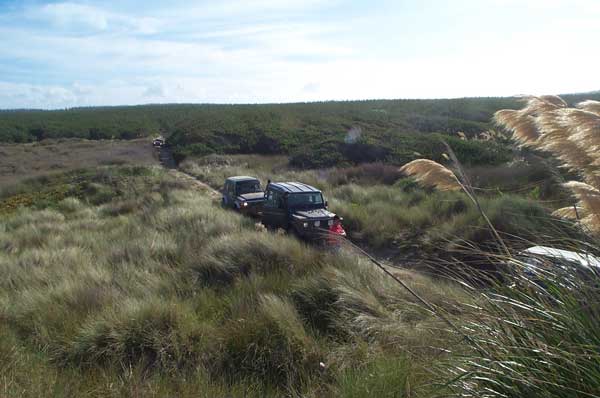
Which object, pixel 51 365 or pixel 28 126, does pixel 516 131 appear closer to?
pixel 51 365

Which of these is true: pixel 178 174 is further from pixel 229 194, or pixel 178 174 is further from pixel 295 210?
pixel 295 210

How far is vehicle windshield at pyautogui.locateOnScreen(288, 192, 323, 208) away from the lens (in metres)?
12.7

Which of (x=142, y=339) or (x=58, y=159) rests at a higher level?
(x=142, y=339)

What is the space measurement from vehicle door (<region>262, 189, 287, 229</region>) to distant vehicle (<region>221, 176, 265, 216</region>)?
5.86 ft

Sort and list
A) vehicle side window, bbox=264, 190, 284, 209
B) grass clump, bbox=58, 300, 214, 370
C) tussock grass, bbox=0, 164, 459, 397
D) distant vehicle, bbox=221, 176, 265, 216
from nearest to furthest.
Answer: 1. tussock grass, bbox=0, 164, 459, 397
2. grass clump, bbox=58, 300, 214, 370
3. vehicle side window, bbox=264, 190, 284, 209
4. distant vehicle, bbox=221, 176, 265, 216

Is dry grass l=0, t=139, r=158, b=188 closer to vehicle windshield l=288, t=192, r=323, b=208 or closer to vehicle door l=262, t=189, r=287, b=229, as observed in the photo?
vehicle door l=262, t=189, r=287, b=229

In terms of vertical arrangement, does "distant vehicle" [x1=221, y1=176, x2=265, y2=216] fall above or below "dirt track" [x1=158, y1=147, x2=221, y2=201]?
above

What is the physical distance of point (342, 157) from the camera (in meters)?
33.2

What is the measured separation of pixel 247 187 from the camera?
16922mm

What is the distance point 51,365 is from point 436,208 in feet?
37.0

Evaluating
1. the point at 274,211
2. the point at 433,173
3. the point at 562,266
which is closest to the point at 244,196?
the point at 274,211

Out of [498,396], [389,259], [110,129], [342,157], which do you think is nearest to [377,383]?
[498,396]

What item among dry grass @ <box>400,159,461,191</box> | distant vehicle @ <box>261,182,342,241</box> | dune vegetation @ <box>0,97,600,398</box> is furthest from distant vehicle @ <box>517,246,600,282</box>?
distant vehicle @ <box>261,182,342,241</box>

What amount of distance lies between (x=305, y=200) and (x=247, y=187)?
179 inches
